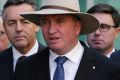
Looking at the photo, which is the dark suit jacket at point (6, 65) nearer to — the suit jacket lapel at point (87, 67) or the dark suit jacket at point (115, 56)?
the dark suit jacket at point (115, 56)

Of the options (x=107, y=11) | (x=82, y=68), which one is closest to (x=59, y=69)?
(x=82, y=68)

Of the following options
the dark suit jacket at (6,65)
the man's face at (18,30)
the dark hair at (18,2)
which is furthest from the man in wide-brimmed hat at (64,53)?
the dark hair at (18,2)

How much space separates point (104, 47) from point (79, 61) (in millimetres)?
1461

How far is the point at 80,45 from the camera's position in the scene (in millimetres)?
4938

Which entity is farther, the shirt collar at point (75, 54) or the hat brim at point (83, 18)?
the shirt collar at point (75, 54)

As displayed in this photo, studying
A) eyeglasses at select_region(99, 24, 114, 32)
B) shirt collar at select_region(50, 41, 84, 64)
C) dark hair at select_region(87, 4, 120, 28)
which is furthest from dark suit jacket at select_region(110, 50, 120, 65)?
shirt collar at select_region(50, 41, 84, 64)

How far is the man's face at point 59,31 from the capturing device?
15.3 feet

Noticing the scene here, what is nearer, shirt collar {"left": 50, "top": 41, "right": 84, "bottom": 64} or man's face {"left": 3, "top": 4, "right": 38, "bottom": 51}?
shirt collar {"left": 50, "top": 41, "right": 84, "bottom": 64}

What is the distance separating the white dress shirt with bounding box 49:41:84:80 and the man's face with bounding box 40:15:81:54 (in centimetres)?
7

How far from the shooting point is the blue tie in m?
4.76

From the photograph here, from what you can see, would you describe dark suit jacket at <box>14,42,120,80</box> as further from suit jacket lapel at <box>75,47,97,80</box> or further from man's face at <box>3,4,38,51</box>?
man's face at <box>3,4,38,51</box>

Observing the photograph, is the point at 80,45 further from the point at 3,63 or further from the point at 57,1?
the point at 3,63

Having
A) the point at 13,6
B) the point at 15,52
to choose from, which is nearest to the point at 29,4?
the point at 13,6

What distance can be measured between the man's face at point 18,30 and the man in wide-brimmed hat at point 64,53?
0.79 meters
